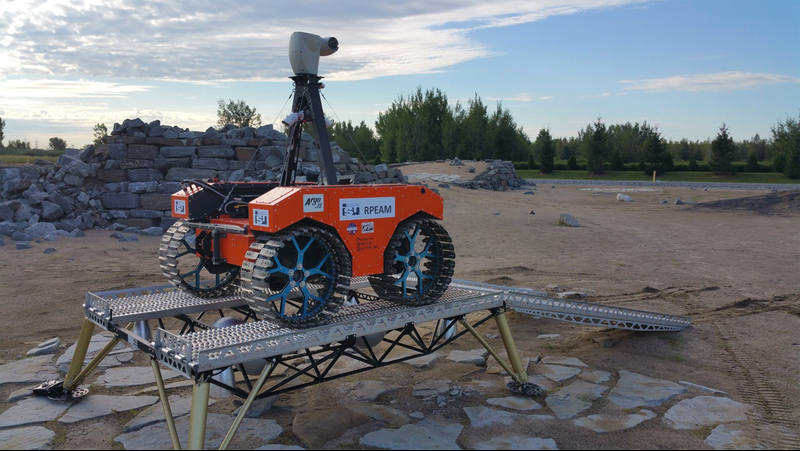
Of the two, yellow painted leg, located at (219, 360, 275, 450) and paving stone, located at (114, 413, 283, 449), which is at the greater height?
yellow painted leg, located at (219, 360, 275, 450)

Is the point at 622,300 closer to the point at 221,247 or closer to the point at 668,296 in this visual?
the point at 668,296

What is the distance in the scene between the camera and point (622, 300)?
390 inches

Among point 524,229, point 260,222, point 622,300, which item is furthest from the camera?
point 524,229

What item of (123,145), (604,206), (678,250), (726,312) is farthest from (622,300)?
(604,206)

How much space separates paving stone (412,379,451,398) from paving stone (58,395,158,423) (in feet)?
8.42

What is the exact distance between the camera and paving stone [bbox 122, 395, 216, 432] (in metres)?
5.27

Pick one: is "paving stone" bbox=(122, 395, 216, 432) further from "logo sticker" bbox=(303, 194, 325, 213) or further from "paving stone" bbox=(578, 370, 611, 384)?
"paving stone" bbox=(578, 370, 611, 384)

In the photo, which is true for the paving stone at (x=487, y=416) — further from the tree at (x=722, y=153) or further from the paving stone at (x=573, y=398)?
the tree at (x=722, y=153)

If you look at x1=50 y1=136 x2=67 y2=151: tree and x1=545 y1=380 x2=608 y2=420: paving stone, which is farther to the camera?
x1=50 y1=136 x2=67 y2=151: tree

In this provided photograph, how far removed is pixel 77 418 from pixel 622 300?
312 inches

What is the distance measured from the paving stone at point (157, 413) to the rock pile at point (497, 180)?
1023 inches

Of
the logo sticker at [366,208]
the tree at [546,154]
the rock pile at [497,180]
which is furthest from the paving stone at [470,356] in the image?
the tree at [546,154]

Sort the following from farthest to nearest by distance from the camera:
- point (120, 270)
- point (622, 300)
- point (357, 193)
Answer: point (120, 270) < point (622, 300) < point (357, 193)

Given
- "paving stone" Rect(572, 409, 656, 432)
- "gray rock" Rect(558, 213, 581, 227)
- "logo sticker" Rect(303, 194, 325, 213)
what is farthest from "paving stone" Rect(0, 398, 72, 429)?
"gray rock" Rect(558, 213, 581, 227)
